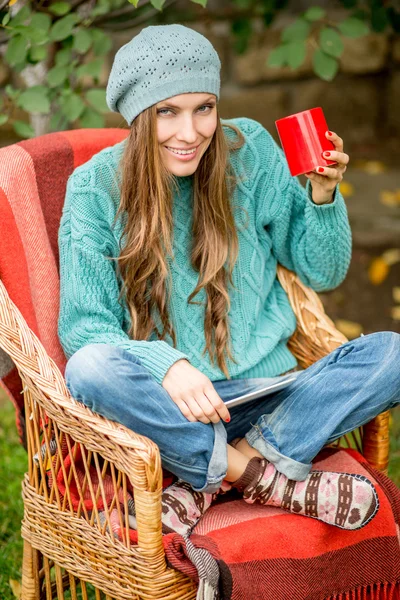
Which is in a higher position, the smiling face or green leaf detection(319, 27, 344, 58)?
the smiling face

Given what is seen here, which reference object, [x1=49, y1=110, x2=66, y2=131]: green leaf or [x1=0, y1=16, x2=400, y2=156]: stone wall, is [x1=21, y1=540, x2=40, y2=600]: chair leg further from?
[x1=0, y1=16, x2=400, y2=156]: stone wall

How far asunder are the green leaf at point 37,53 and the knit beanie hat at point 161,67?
57 centimetres

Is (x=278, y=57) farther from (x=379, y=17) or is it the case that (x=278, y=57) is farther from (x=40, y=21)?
(x=40, y=21)

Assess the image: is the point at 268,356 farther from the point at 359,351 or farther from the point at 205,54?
the point at 205,54

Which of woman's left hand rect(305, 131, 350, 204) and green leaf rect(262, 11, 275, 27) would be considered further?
green leaf rect(262, 11, 275, 27)

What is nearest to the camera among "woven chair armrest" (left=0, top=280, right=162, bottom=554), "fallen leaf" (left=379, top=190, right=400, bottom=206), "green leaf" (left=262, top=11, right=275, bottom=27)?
"woven chair armrest" (left=0, top=280, right=162, bottom=554)

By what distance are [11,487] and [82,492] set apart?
1.02 meters

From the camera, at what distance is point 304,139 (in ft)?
6.37

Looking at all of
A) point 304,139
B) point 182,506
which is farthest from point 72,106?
point 182,506

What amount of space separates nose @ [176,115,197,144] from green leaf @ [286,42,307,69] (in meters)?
0.85

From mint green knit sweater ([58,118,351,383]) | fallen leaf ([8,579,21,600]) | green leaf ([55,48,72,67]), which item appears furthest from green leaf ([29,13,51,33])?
fallen leaf ([8,579,21,600])

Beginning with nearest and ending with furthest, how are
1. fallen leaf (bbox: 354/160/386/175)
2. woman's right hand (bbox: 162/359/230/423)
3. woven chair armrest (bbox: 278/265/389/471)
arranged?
woman's right hand (bbox: 162/359/230/423)
woven chair armrest (bbox: 278/265/389/471)
fallen leaf (bbox: 354/160/386/175)

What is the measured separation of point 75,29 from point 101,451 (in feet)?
4.74

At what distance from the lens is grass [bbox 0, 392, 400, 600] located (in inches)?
95.6
